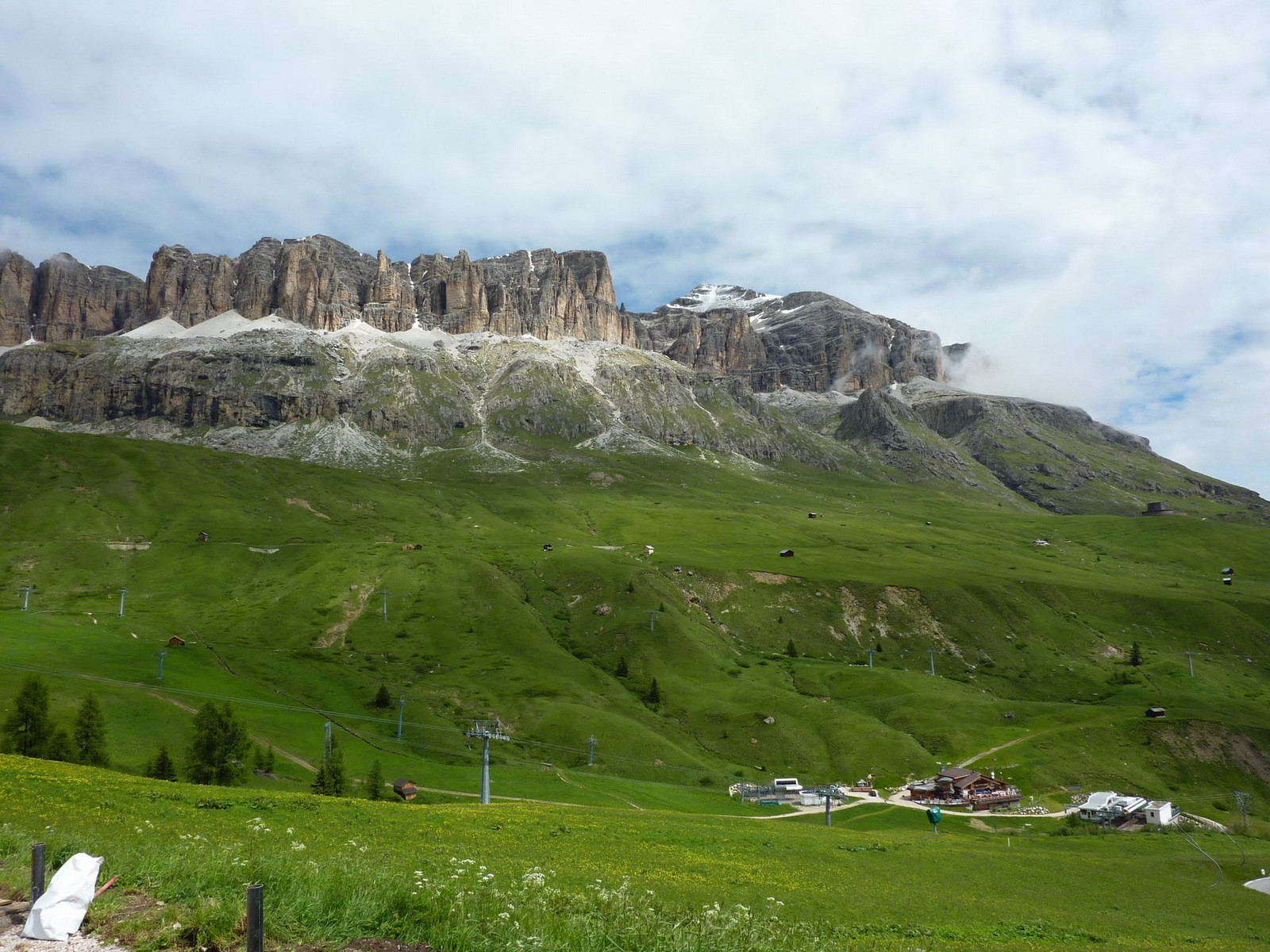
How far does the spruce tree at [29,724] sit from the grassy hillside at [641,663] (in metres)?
10.2

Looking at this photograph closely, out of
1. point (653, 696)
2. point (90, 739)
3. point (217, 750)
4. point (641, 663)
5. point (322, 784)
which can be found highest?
point (641, 663)

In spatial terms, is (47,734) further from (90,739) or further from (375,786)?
(375,786)

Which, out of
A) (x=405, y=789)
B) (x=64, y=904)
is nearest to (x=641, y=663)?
(x=405, y=789)

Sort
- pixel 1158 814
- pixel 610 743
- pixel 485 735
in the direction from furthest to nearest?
pixel 610 743
pixel 1158 814
pixel 485 735

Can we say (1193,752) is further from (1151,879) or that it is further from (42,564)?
(42,564)

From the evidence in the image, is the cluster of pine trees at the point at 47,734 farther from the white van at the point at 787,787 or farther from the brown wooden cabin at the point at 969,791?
the brown wooden cabin at the point at 969,791

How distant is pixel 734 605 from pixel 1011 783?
78.3m

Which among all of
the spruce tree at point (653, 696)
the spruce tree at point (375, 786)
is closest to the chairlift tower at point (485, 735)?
the spruce tree at point (375, 786)

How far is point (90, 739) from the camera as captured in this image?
2616 inches

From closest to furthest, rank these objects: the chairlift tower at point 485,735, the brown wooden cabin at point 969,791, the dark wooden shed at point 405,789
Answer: the chairlift tower at point 485,735 → the dark wooden shed at point 405,789 → the brown wooden cabin at point 969,791

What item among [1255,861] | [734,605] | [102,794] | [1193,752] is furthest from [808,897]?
[734,605]

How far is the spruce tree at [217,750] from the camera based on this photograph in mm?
66188

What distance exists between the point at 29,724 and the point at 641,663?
97069 mm

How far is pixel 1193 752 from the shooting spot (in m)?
118
